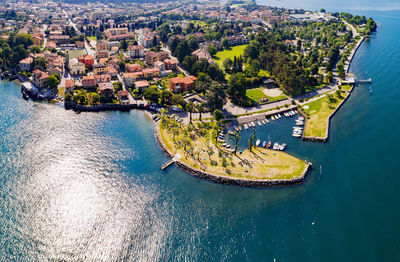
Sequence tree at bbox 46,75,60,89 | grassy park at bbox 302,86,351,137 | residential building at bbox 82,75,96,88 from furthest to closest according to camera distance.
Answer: tree at bbox 46,75,60,89 → residential building at bbox 82,75,96,88 → grassy park at bbox 302,86,351,137

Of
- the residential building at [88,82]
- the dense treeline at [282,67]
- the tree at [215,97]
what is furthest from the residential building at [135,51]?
the tree at [215,97]

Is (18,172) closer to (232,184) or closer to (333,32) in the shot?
(232,184)

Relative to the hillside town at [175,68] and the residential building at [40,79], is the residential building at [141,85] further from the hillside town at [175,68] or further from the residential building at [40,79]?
the residential building at [40,79]

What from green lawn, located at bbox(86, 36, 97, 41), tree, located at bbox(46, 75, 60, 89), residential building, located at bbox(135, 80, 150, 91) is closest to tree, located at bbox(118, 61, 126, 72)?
residential building, located at bbox(135, 80, 150, 91)

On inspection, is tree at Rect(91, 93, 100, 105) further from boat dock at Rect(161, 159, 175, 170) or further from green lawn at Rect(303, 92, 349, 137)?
green lawn at Rect(303, 92, 349, 137)

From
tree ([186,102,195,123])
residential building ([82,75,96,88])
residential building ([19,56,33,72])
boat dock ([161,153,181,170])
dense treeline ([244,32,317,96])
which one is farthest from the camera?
residential building ([19,56,33,72])

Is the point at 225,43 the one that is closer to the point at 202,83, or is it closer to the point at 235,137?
the point at 202,83
